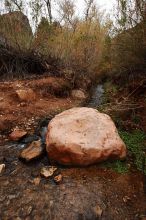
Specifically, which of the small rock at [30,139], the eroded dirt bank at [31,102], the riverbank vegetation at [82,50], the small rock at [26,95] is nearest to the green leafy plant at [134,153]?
the riverbank vegetation at [82,50]

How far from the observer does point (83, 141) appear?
4.00 m

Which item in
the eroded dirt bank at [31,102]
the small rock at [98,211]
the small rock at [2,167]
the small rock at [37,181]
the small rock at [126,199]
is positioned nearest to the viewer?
the small rock at [98,211]

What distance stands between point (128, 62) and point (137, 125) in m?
3.07

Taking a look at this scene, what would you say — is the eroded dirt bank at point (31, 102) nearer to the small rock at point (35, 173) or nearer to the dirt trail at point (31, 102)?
the dirt trail at point (31, 102)

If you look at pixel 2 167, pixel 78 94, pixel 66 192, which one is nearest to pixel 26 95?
pixel 78 94

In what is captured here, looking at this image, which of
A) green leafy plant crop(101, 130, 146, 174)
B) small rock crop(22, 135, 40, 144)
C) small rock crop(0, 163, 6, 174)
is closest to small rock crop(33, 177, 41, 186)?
small rock crop(0, 163, 6, 174)

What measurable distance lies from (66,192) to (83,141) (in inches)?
33.6

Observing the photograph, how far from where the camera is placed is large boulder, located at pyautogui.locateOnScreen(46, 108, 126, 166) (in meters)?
3.94

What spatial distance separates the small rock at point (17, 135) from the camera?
498cm

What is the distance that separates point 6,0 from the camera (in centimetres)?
766

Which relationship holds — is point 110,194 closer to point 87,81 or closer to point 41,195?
point 41,195

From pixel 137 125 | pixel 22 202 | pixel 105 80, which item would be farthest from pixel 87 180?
pixel 105 80

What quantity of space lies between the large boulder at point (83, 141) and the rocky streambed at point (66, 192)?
18 centimetres

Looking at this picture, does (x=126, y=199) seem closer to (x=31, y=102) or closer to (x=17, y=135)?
(x=17, y=135)
